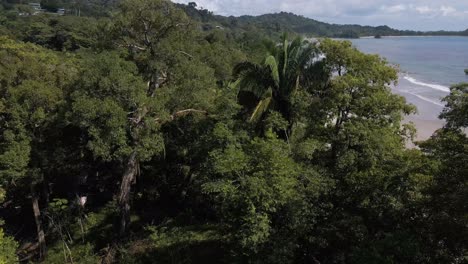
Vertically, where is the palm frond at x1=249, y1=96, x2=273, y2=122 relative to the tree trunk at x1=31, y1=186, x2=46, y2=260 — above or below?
above

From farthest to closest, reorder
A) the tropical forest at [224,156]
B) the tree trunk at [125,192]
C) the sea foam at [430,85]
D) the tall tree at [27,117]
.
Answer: the sea foam at [430,85], the tree trunk at [125,192], the tall tree at [27,117], the tropical forest at [224,156]

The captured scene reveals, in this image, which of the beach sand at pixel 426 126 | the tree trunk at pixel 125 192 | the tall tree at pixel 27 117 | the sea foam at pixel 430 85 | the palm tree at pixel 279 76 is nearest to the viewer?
the tall tree at pixel 27 117

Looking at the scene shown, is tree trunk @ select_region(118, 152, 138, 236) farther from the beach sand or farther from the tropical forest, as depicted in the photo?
the beach sand

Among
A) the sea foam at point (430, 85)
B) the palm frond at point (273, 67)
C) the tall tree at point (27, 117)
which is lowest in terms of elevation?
the sea foam at point (430, 85)

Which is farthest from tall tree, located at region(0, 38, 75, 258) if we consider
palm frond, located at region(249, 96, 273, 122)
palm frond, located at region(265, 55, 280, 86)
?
palm frond, located at region(265, 55, 280, 86)

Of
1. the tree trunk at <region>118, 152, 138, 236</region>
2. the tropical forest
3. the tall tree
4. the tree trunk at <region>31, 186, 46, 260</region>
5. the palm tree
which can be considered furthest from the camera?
the tree trunk at <region>31, 186, 46, 260</region>

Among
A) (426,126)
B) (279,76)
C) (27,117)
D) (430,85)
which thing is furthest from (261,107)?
(430,85)

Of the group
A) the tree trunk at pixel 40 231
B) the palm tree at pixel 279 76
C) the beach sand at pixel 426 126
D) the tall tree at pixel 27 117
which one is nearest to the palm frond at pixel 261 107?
the palm tree at pixel 279 76

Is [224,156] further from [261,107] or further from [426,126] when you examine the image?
[426,126]

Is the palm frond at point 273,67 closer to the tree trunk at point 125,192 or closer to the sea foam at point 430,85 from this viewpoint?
the tree trunk at point 125,192

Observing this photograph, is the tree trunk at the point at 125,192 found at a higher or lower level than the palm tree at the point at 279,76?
lower
